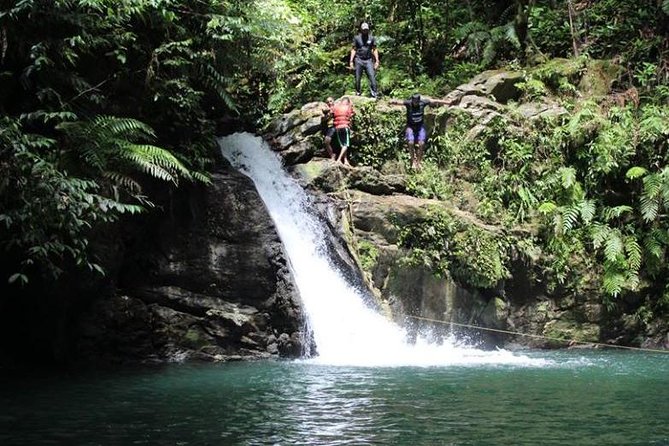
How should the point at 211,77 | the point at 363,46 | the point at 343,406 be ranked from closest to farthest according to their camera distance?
the point at 343,406
the point at 211,77
the point at 363,46

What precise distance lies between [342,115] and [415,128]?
158 centimetres

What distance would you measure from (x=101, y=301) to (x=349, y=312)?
4.25 m

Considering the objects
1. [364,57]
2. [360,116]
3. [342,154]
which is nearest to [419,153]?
[360,116]

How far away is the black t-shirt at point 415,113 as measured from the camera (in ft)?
47.0

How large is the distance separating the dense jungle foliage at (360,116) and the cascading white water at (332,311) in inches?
65.2

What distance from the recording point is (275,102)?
16.6m

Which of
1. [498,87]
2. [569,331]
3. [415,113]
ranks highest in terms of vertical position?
[498,87]

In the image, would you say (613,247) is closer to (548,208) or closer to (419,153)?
(548,208)

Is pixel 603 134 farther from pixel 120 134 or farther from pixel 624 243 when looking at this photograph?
pixel 120 134

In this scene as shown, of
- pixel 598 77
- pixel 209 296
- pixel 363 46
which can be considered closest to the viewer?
pixel 209 296

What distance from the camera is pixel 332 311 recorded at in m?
12.0

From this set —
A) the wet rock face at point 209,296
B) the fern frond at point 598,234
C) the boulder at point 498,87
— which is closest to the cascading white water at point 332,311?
the wet rock face at point 209,296

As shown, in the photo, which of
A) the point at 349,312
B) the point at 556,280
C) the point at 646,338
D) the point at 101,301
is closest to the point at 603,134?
the point at 556,280

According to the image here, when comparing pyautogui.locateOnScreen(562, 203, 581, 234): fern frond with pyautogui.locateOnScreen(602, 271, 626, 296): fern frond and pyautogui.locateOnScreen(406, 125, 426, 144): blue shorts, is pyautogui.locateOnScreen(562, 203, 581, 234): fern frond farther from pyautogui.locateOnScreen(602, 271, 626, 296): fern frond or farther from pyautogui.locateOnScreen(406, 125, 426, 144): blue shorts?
pyautogui.locateOnScreen(406, 125, 426, 144): blue shorts
